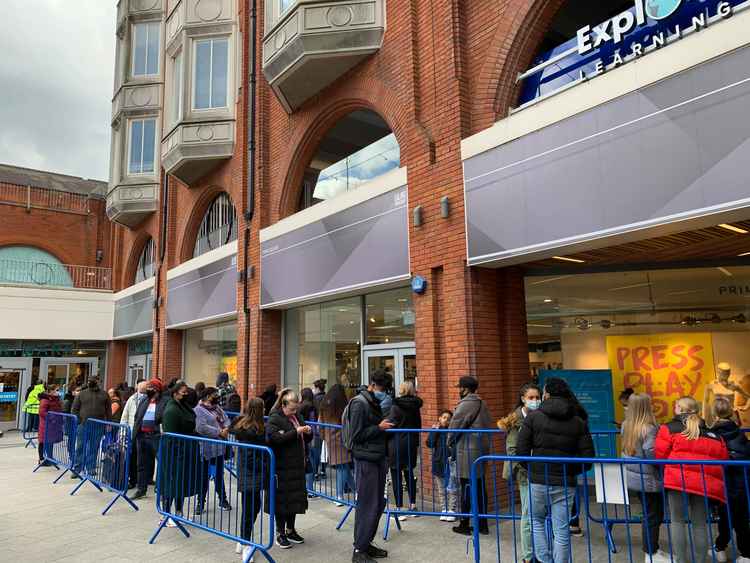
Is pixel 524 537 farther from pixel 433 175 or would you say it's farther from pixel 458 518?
pixel 433 175

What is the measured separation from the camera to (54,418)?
1072 cm

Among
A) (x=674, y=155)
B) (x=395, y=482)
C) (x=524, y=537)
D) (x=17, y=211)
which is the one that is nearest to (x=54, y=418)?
(x=395, y=482)

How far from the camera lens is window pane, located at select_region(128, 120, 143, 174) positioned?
19.7 metres

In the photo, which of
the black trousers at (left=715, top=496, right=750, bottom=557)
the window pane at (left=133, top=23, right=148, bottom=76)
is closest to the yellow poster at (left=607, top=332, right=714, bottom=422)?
the black trousers at (left=715, top=496, right=750, bottom=557)

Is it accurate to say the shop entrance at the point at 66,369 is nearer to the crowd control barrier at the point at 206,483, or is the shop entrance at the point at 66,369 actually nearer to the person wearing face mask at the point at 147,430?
the person wearing face mask at the point at 147,430

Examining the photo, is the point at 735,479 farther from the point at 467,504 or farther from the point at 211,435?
the point at 211,435

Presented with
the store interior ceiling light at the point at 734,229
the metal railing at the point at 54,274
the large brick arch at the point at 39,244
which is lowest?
the store interior ceiling light at the point at 734,229

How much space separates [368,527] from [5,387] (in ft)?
68.0

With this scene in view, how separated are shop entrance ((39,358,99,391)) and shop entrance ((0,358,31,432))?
0.61 m

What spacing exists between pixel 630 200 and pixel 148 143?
1801cm

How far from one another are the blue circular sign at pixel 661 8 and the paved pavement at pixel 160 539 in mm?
5705

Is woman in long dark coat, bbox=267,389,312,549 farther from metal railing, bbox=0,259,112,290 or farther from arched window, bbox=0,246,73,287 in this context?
arched window, bbox=0,246,73,287

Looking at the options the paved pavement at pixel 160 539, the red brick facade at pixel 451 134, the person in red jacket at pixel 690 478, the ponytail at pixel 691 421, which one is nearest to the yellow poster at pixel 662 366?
the red brick facade at pixel 451 134

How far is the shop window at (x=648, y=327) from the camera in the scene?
8.60 m
